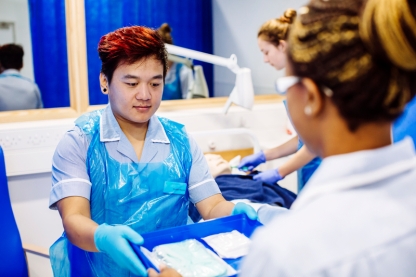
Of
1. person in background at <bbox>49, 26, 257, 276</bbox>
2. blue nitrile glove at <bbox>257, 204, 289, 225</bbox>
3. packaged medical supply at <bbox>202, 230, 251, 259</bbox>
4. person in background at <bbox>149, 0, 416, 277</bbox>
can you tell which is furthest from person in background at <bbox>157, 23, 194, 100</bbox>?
person in background at <bbox>149, 0, 416, 277</bbox>

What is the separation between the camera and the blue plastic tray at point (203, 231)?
1.14 metres

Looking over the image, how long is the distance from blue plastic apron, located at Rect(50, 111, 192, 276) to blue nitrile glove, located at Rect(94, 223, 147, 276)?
0.24 metres

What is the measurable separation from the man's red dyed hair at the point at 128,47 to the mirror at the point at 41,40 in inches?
64.9

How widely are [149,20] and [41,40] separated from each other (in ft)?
2.74

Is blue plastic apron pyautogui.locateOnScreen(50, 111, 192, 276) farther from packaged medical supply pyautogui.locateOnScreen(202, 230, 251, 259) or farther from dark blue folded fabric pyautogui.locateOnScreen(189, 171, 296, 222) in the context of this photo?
dark blue folded fabric pyautogui.locateOnScreen(189, 171, 296, 222)

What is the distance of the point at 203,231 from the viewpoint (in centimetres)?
122

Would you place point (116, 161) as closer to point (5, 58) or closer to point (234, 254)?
point (234, 254)

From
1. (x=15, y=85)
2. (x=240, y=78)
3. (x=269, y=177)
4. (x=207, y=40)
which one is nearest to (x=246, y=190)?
(x=269, y=177)

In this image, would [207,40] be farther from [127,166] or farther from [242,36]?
[127,166]

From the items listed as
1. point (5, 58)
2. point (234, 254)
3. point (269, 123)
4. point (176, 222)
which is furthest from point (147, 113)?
point (5, 58)

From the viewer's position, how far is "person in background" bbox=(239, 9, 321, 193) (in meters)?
2.04

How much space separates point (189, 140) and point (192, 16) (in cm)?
239

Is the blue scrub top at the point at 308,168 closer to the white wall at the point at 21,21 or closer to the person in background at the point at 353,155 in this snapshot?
the person in background at the point at 353,155

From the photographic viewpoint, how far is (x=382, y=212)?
63 centimetres
